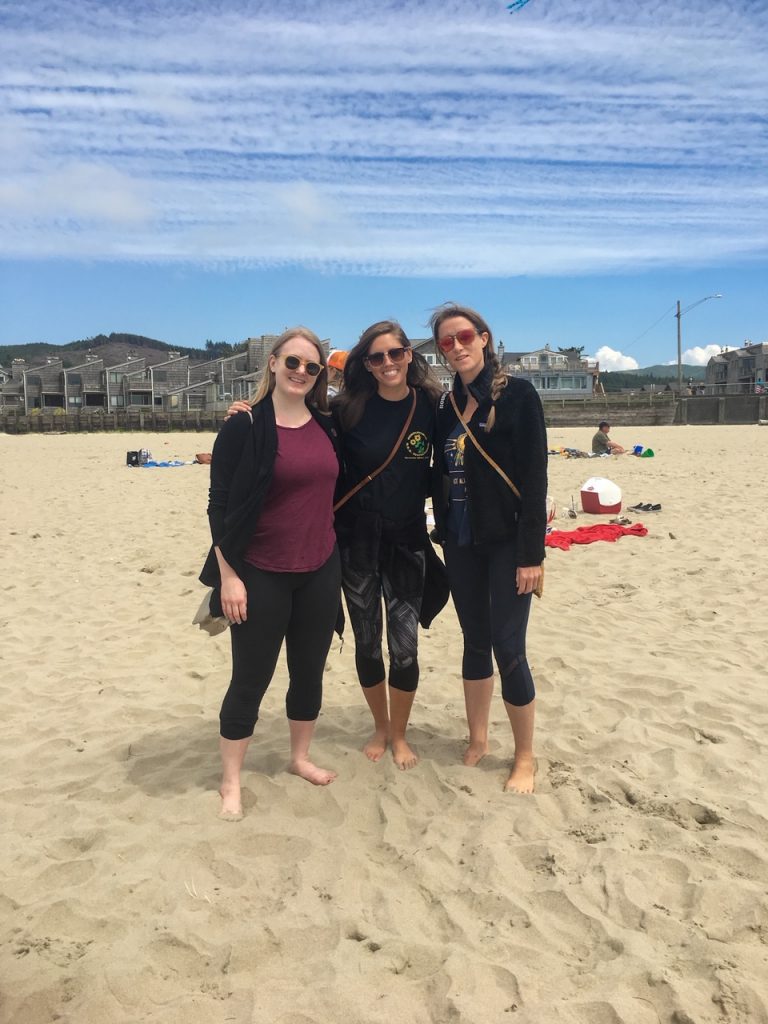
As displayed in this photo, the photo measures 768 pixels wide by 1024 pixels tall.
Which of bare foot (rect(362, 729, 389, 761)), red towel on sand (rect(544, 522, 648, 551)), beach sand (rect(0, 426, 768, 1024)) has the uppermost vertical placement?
red towel on sand (rect(544, 522, 648, 551))

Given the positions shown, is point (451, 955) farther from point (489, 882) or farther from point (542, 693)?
point (542, 693)

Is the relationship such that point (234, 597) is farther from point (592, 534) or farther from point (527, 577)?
point (592, 534)

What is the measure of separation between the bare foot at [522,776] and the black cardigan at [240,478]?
151 cm

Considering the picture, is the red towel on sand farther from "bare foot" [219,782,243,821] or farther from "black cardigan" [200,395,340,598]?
"black cardigan" [200,395,340,598]

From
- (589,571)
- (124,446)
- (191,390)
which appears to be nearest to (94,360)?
(191,390)

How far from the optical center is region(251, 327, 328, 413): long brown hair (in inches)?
118

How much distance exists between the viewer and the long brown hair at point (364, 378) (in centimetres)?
317

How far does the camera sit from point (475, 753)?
11.4 feet

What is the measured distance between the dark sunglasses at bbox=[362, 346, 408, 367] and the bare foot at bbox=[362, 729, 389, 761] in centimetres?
177

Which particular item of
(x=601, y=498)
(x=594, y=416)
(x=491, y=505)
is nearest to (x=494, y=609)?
(x=491, y=505)

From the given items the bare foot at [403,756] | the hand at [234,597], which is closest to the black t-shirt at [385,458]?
the hand at [234,597]

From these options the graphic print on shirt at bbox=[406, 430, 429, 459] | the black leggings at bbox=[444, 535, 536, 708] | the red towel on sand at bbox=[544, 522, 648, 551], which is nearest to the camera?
the black leggings at bbox=[444, 535, 536, 708]

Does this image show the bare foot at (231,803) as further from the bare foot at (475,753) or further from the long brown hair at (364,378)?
the long brown hair at (364,378)

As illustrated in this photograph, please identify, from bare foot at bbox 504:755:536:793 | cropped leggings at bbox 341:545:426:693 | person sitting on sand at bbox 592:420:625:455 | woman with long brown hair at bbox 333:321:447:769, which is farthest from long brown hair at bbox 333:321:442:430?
person sitting on sand at bbox 592:420:625:455
